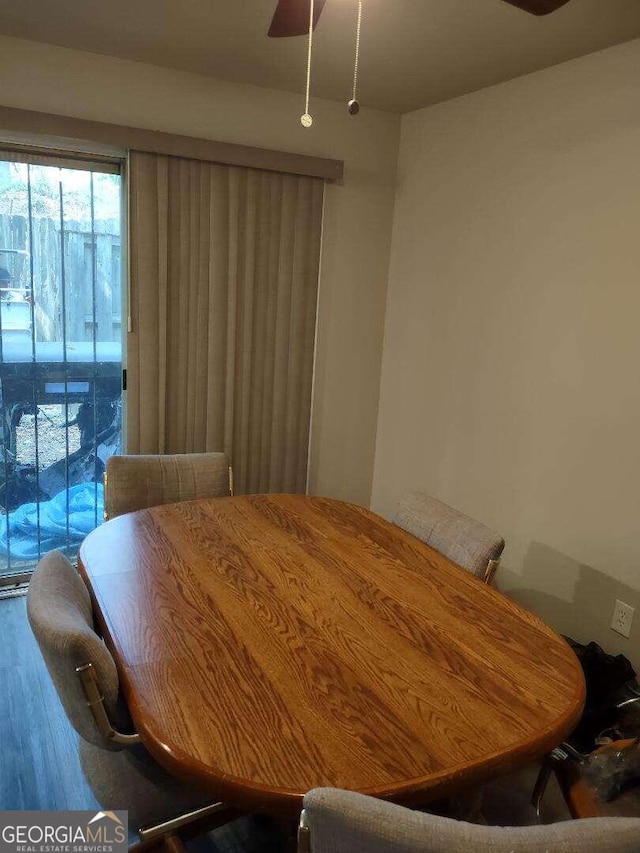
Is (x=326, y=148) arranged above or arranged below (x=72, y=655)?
above

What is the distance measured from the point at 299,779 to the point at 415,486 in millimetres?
2487

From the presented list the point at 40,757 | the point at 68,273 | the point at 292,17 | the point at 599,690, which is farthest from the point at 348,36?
the point at 40,757

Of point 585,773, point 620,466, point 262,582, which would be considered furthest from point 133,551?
point 620,466

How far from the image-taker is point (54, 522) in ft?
10.1

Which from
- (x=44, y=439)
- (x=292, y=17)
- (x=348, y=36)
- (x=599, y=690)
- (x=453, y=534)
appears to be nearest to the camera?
(x=292, y=17)

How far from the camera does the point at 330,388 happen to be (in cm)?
346

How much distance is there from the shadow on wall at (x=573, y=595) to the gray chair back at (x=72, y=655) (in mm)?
1852

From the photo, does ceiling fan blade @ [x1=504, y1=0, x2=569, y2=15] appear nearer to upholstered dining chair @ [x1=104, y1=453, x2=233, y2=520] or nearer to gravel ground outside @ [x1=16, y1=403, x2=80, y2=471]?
upholstered dining chair @ [x1=104, y1=453, x2=233, y2=520]

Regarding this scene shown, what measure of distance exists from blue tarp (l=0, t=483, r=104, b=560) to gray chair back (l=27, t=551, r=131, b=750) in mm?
1864

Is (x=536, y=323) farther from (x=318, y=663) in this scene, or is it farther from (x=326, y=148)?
(x=318, y=663)

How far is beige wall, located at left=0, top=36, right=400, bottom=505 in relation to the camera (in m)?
2.57

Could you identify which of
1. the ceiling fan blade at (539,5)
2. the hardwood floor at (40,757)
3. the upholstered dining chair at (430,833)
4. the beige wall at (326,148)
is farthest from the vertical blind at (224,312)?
the upholstered dining chair at (430,833)

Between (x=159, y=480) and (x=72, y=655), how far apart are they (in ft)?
4.32

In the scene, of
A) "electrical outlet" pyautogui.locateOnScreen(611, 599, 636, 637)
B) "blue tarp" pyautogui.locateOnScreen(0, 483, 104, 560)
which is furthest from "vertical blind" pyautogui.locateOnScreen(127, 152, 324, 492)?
"electrical outlet" pyautogui.locateOnScreen(611, 599, 636, 637)
